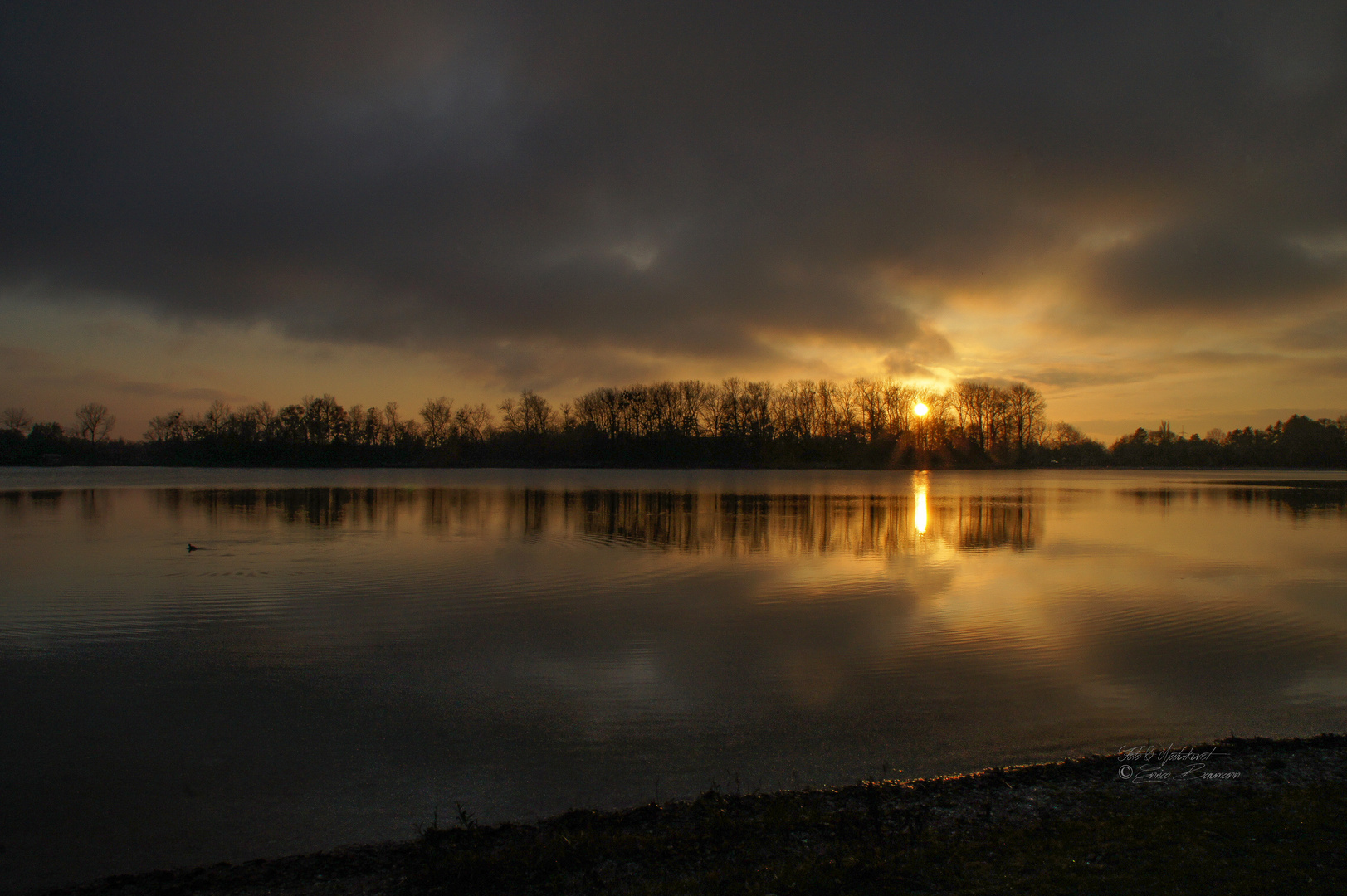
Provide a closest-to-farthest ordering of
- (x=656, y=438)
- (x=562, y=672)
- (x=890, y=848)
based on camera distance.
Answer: (x=890, y=848), (x=562, y=672), (x=656, y=438)

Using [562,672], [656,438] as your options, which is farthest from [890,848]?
[656,438]

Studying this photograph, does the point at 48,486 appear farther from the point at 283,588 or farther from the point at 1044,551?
the point at 1044,551

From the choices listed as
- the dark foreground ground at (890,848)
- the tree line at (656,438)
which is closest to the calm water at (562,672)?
the dark foreground ground at (890,848)

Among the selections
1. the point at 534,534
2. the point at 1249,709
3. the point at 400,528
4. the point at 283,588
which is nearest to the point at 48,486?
the point at 400,528

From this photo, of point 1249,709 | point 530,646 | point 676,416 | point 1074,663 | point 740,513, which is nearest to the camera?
point 1249,709

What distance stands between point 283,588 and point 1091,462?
16773 centimetres

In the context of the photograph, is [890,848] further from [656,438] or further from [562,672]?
[656,438]

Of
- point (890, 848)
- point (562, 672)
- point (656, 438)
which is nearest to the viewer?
point (890, 848)

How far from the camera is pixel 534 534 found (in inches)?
945

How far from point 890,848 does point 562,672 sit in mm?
5309

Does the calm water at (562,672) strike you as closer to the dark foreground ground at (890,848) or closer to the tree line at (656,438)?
the dark foreground ground at (890,848)

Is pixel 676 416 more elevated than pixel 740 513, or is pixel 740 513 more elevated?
pixel 676 416

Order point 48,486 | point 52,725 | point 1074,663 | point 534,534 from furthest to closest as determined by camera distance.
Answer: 1. point 48,486
2. point 534,534
3. point 1074,663
4. point 52,725

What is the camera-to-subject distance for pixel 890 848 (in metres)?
4.67
